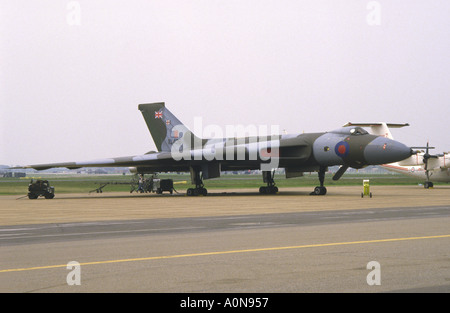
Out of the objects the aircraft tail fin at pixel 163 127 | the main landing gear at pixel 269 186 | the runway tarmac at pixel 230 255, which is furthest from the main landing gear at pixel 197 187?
the runway tarmac at pixel 230 255

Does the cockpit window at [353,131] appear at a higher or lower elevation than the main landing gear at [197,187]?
higher

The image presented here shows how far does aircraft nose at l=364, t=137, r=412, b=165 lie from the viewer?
32000 millimetres

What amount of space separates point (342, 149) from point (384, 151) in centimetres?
247

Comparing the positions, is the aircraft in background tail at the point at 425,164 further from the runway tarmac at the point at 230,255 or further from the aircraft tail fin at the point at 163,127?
the runway tarmac at the point at 230,255

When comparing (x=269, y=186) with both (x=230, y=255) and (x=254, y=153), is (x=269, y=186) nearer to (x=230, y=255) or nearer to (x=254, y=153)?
(x=254, y=153)

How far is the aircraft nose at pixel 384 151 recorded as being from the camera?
105 feet

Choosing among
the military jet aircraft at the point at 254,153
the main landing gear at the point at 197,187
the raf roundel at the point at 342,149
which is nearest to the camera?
the military jet aircraft at the point at 254,153

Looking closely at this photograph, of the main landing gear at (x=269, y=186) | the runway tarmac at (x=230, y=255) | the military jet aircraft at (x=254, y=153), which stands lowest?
the main landing gear at (x=269, y=186)

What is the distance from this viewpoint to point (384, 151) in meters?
32.3

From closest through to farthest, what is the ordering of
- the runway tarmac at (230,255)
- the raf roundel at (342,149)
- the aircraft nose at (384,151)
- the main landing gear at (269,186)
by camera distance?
1. the runway tarmac at (230,255)
2. the aircraft nose at (384,151)
3. the raf roundel at (342,149)
4. the main landing gear at (269,186)
